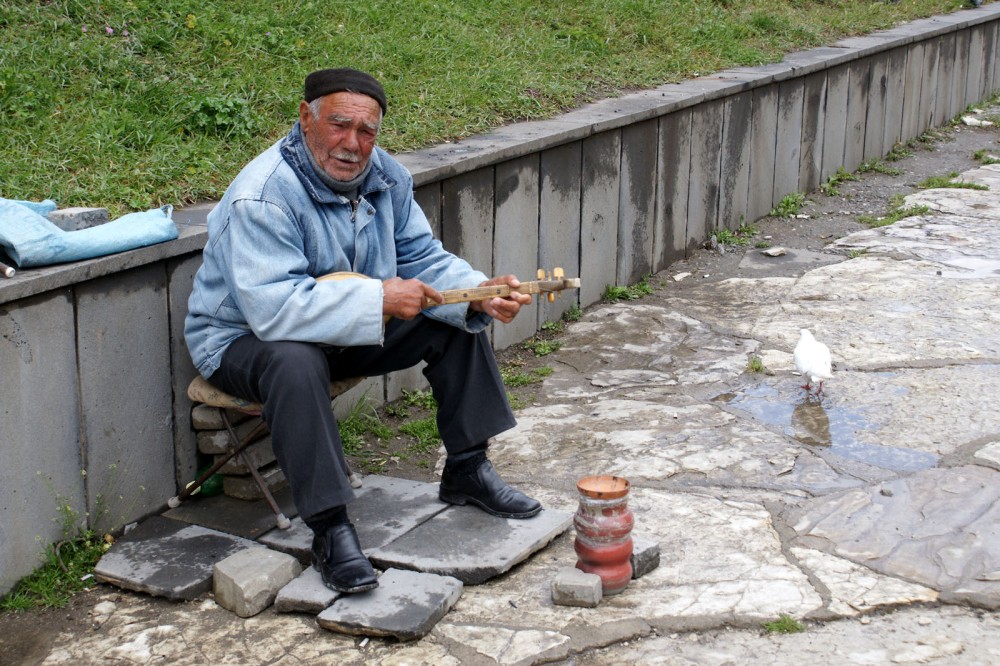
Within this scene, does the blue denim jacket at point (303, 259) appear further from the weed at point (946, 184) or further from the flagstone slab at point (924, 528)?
the weed at point (946, 184)

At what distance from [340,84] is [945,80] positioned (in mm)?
10502

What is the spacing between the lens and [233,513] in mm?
3965

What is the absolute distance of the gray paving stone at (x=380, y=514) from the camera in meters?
3.68

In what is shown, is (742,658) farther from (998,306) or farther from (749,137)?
(749,137)

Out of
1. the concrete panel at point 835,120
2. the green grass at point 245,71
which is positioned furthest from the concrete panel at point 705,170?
the concrete panel at point 835,120

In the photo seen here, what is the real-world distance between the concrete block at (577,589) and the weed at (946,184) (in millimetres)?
7293

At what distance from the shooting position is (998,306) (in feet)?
20.1

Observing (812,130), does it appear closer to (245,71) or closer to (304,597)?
(245,71)

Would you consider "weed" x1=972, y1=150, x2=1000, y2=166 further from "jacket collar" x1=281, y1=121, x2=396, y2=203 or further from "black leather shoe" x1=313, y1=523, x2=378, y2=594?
"black leather shoe" x1=313, y1=523, x2=378, y2=594

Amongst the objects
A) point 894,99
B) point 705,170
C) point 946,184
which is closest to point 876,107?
point 894,99

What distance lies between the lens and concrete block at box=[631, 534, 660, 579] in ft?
11.3

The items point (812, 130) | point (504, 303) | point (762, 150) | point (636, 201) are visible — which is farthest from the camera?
point (812, 130)

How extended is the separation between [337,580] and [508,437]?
1.54 m

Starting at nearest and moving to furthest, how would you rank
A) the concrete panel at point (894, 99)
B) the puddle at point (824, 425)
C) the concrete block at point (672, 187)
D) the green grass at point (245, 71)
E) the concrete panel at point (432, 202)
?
the puddle at point (824, 425)
the green grass at point (245, 71)
the concrete panel at point (432, 202)
the concrete block at point (672, 187)
the concrete panel at point (894, 99)
